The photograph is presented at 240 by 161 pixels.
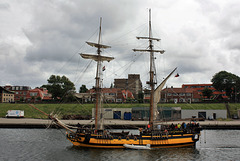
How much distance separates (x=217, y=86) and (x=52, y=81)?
7754cm

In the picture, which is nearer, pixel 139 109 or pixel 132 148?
pixel 132 148

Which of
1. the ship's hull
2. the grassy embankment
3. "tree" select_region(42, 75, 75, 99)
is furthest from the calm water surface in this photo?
"tree" select_region(42, 75, 75, 99)

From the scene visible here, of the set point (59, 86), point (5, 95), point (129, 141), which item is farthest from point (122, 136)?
point (5, 95)

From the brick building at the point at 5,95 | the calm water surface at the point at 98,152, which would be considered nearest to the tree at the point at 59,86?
the brick building at the point at 5,95

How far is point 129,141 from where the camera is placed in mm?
36156

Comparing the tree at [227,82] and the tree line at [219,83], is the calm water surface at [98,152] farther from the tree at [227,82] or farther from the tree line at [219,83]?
the tree at [227,82]

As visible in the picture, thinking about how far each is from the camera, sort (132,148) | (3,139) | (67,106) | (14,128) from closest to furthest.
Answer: (132,148) < (3,139) < (14,128) < (67,106)

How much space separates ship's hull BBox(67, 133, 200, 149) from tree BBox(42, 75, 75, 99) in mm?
68187

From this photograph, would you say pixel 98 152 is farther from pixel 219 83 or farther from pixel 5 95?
pixel 5 95

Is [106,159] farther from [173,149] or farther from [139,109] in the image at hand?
[139,109]

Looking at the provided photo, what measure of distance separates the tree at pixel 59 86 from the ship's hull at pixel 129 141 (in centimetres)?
6819

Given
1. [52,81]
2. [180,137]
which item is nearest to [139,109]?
[180,137]

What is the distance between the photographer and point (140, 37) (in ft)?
141

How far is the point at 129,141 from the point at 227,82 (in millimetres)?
88381
